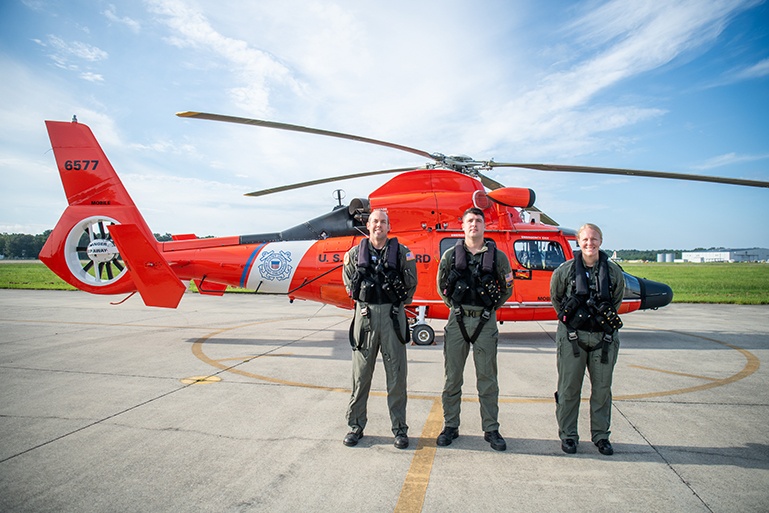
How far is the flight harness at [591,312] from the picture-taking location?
367cm

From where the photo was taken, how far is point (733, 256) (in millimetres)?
148000

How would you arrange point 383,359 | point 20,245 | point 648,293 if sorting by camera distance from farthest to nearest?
point 20,245 < point 648,293 < point 383,359

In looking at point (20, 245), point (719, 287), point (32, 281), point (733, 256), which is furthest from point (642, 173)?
point (733, 256)

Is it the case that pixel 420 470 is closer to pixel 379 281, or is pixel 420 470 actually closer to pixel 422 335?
pixel 379 281

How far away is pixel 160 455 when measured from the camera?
3.59 meters

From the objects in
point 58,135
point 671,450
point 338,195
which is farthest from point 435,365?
point 58,135

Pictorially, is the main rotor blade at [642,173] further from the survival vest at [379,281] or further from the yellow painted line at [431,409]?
the survival vest at [379,281]

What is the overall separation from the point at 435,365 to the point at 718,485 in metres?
4.02

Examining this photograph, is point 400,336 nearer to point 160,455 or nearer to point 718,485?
point 160,455

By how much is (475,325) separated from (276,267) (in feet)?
19.4

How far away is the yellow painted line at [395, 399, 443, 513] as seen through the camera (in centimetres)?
288

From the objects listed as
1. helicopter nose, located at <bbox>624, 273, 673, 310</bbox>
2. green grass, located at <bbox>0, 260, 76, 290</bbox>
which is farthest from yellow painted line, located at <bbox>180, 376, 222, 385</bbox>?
green grass, located at <bbox>0, 260, 76, 290</bbox>

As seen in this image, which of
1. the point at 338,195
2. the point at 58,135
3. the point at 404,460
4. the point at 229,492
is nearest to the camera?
the point at 229,492

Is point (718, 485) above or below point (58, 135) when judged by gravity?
below
